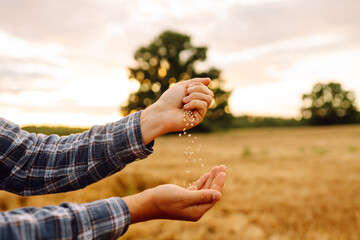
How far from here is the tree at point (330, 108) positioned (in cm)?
3494

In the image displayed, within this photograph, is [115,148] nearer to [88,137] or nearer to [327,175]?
[88,137]

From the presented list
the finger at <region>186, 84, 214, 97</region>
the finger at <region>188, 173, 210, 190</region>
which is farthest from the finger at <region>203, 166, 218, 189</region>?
the finger at <region>186, 84, 214, 97</region>

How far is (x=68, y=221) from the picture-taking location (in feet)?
3.34

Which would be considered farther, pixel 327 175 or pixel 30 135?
pixel 327 175

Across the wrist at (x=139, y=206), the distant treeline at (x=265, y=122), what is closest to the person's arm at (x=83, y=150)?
the wrist at (x=139, y=206)

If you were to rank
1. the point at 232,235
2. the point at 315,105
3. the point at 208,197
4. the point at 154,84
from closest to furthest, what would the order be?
1. the point at 208,197
2. the point at 232,235
3. the point at 154,84
4. the point at 315,105

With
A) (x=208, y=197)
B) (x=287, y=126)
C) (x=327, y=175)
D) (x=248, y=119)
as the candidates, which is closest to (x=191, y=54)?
(x=248, y=119)

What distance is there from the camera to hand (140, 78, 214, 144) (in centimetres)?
163

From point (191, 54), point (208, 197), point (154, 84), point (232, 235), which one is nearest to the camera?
point (208, 197)

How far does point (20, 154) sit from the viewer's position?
1.59m

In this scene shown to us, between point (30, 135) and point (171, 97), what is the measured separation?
0.76m

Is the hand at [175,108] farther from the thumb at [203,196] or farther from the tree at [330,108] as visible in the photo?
the tree at [330,108]

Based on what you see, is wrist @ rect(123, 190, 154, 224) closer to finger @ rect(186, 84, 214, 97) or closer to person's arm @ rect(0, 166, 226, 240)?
person's arm @ rect(0, 166, 226, 240)

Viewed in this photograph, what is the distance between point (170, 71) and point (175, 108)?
2009 cm
